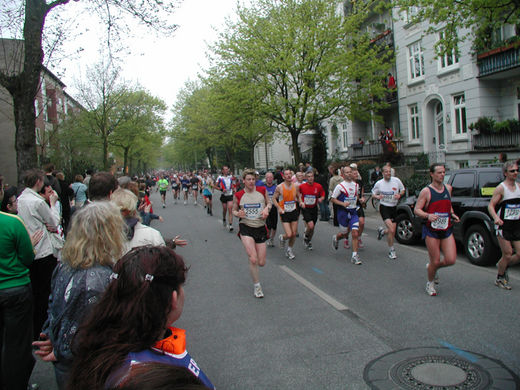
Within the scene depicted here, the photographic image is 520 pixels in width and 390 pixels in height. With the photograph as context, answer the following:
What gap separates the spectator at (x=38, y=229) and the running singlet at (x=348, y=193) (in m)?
5.84

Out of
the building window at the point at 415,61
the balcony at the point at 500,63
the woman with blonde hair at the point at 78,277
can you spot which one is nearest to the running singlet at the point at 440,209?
the woman with blonde hair at the point at 78,277

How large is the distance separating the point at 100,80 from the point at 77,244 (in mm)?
30687

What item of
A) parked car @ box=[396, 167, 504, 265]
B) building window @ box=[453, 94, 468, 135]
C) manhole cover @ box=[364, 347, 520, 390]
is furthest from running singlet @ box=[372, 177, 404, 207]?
building window @ box=[453, 94, 468, 135]

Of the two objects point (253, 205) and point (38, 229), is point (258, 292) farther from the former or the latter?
point (38, 229)

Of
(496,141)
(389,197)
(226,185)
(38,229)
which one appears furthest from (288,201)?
(496,141)

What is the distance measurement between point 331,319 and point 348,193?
405 cm

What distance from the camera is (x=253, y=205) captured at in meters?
6.96

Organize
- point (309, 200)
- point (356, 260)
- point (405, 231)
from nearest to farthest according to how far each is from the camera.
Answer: point (356, 260), point (309, 200), point (405, 231)

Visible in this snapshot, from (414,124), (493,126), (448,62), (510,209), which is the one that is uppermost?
(448,62)

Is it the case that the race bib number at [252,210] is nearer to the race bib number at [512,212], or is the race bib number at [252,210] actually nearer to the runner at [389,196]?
the runner at [389,196]

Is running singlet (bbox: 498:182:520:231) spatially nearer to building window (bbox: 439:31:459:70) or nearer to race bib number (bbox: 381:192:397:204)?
race bib number (bbox: 381:192:397:204)

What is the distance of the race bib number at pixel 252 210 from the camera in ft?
22.3

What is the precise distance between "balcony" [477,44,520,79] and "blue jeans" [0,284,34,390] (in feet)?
62.4

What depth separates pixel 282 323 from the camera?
211 inches
